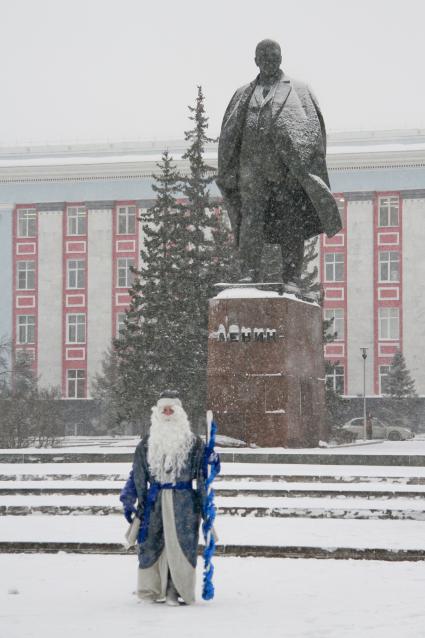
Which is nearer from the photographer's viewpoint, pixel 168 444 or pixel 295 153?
pixel 168 444

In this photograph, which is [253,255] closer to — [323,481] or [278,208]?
[278,208]

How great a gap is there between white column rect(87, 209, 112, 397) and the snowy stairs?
47.9m

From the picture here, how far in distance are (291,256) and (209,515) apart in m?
7.24

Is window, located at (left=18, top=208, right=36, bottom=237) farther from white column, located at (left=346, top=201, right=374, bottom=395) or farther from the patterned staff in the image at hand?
the patterned staff

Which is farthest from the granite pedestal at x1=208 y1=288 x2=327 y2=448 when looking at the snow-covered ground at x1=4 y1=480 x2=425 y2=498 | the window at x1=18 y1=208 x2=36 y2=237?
the window at x1=18 y1=208 x2=36 y2=237

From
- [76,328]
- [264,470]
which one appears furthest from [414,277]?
[264,470]

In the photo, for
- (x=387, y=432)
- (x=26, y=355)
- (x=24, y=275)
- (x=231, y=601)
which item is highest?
(x=24, y=275)

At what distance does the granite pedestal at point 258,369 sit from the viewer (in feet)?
43.7

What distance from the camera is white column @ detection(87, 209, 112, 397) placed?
6069cm

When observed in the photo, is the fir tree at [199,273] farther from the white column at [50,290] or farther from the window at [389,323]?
the white column at [50,290]

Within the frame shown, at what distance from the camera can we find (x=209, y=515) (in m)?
7.25

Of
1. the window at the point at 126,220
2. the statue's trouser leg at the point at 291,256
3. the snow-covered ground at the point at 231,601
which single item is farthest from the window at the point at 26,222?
the snow-covered ground at the point at 231,601

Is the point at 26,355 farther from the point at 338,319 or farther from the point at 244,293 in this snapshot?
the point at 244,293

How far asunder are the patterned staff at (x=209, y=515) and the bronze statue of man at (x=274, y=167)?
22.1 ft
